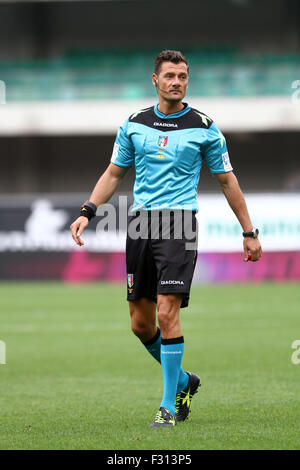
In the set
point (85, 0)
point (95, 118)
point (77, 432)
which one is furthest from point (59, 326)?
point (85, 0)

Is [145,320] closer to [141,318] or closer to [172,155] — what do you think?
Answer: [141,318]

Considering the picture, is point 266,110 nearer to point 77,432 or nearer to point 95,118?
point 95,118

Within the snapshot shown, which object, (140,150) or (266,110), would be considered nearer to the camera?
(140,150)

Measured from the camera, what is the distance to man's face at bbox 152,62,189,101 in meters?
6.10

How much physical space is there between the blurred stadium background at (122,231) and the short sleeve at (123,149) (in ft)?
5.88

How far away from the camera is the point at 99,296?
17.9 m

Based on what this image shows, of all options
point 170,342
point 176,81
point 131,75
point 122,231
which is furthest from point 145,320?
point 131,75

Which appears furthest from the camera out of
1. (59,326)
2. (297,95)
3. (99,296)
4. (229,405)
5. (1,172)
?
(1,172)

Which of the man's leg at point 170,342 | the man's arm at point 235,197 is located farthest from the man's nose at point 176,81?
the man's leg at point 170,342

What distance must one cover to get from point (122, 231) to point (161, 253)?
14.6 meters

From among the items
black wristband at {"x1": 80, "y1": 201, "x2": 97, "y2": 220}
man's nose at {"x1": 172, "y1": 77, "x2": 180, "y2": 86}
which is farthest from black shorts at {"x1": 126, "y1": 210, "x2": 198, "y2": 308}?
man's nose at {"x1": 172, "y1": 77, "x2": 180, "y2": 86}

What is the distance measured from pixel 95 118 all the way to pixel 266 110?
564 centimetres

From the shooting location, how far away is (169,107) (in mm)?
6195

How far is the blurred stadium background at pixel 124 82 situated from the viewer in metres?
30.2
